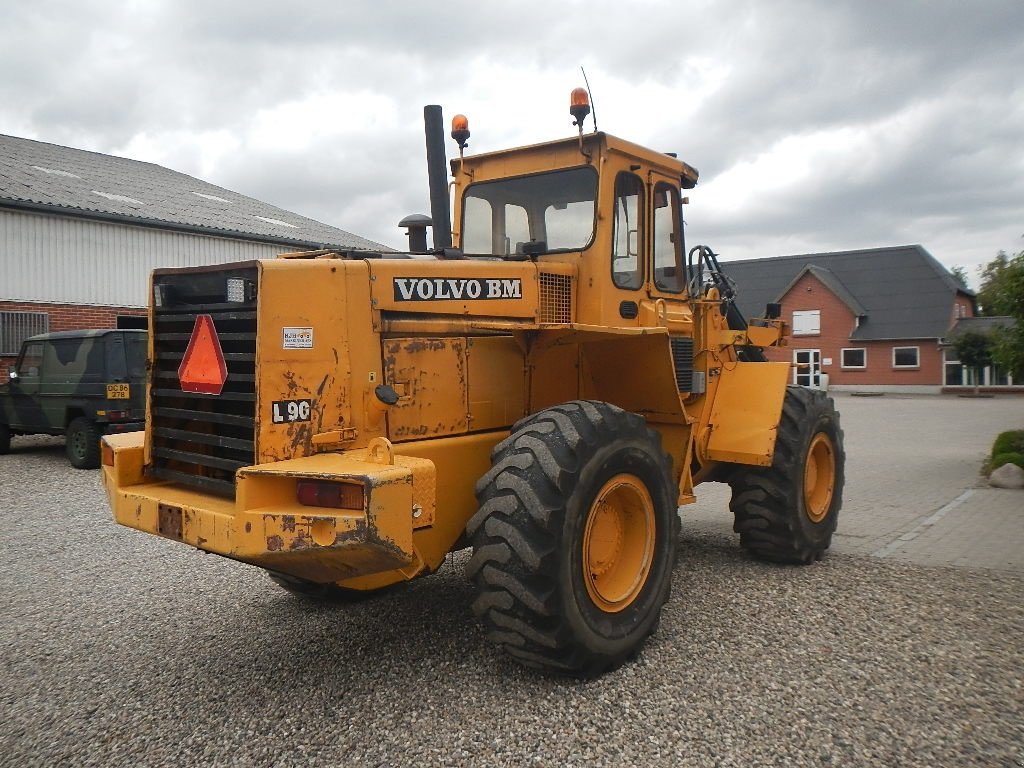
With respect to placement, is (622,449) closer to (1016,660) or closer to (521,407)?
(521,407)

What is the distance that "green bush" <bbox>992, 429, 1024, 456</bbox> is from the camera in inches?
462

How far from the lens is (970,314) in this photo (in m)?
42.9

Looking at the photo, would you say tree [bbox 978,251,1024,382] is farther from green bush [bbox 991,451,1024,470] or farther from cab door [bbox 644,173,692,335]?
cab door [bbox 644,173,692,335]

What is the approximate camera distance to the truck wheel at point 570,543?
12.2ft

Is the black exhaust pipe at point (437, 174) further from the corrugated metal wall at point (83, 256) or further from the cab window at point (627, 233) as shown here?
the corrugated metal wall at point (83, 256)

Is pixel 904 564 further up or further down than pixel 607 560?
further down

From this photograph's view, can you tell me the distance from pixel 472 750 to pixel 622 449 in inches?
61.4

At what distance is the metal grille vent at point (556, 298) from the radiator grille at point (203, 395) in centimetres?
174

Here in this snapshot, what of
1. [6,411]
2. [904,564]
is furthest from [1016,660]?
[6,411]

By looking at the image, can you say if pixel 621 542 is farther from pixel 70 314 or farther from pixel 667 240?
pixel 70 314

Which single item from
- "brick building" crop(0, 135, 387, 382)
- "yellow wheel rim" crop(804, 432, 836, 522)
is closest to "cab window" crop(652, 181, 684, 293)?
"yellow wheel rim" crop(804, 432, 836, 522)

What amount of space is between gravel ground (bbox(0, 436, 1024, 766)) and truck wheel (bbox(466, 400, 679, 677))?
0.77 ft

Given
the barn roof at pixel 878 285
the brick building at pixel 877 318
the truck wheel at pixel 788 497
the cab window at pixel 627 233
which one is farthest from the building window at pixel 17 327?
the brick building at pixel 877 318

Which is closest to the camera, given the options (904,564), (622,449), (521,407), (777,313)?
(622,449)
